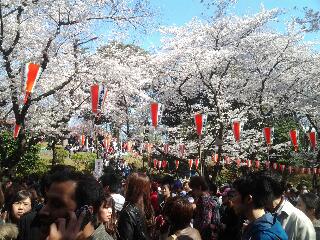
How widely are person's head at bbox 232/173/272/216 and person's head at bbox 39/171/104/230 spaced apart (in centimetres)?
112

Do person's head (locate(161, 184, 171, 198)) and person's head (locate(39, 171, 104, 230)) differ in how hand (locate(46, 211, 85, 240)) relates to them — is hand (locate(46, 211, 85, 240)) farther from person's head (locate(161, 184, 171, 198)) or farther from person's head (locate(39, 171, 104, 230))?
person's head (locate(161, 184, 171, 198))

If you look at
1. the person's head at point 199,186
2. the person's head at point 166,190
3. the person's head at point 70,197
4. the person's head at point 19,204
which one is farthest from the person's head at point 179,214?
the person's head at point 166,190

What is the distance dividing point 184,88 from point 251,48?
378cm

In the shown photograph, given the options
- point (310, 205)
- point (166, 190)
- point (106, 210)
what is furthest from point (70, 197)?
point (166, 190)

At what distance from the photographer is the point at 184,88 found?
66.1 feet

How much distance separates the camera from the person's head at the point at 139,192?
4.06 metres

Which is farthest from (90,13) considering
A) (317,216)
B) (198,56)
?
(317,216)

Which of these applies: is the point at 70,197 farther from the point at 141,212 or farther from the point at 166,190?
the point at 166,190

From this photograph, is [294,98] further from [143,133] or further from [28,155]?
[28,155]

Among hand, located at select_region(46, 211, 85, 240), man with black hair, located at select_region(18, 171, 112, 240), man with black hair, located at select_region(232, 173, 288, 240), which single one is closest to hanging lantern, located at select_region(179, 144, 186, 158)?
man with black hair, located at select_region(232, 173, 288, 240)

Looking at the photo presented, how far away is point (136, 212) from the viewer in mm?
3938

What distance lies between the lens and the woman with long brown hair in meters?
3.84

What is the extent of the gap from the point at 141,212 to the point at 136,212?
0.27 ft

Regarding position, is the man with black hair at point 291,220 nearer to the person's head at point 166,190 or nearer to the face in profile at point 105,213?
the face in profile at point 105,213
